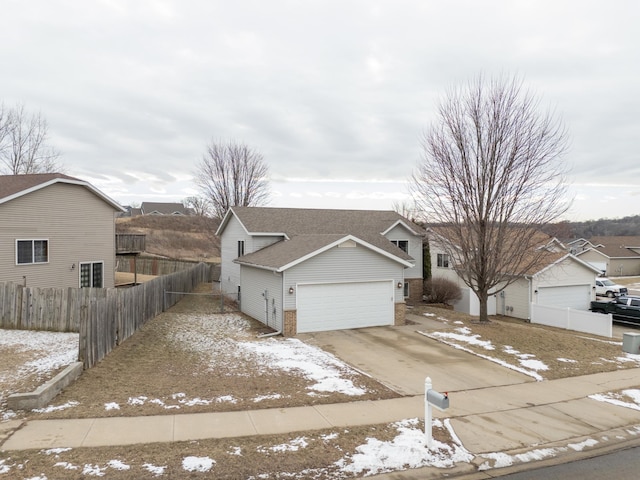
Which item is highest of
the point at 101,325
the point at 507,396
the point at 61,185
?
the point at 61,185

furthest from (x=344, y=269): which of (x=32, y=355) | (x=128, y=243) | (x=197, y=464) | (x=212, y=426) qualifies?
(x=128, y=243)

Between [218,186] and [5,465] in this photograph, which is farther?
[218,186]

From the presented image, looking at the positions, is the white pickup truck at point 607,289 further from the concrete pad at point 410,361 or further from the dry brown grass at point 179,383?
the dry brown grass at point 179,383

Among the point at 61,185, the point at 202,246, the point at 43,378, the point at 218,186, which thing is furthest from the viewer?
the point at 202,246

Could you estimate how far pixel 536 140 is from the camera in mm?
17000

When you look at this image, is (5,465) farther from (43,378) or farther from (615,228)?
(615,228)

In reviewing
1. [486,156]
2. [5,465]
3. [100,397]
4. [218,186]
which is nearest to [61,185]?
[100,397]

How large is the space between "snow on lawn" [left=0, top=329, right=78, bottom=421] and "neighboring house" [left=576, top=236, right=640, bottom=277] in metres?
58.2

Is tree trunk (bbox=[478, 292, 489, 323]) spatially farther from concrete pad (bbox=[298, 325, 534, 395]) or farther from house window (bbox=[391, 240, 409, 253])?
house window (bbox=[391, 240, 409, 253])

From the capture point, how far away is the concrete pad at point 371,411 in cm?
805

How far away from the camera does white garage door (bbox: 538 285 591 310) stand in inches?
1013

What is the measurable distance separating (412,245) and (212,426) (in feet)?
Answer: 78.0

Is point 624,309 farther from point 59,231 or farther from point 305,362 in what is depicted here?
Answer: point 59,231

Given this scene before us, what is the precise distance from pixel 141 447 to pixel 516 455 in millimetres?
5969
